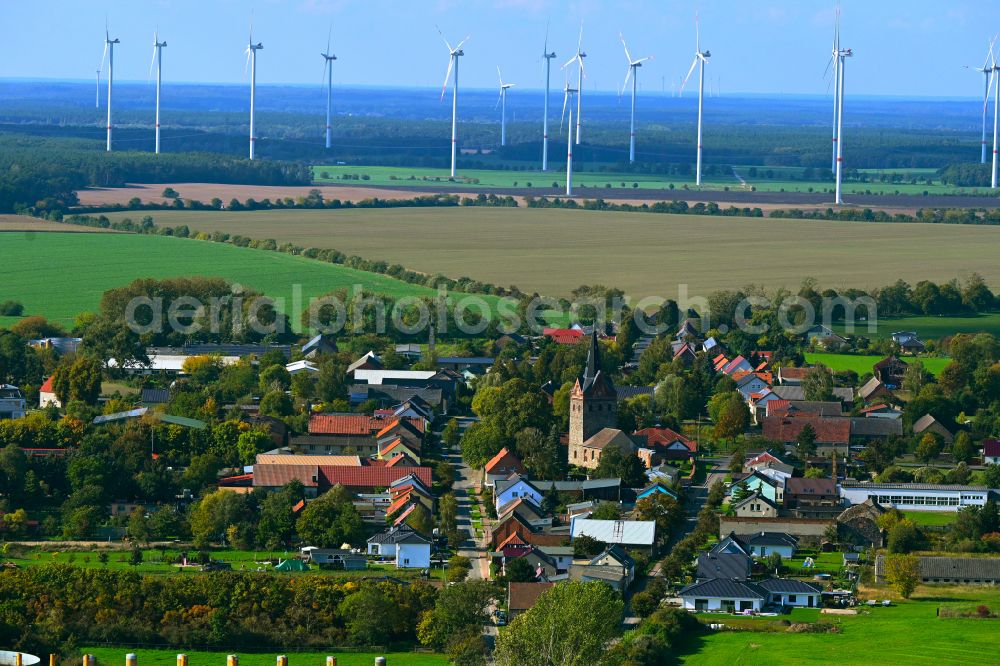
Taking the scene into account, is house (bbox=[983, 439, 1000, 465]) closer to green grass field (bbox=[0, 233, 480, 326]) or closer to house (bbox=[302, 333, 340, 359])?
house (bbox=[302, 333, 340, 359])

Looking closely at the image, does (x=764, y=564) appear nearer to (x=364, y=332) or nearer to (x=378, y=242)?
(x=364, y=332)

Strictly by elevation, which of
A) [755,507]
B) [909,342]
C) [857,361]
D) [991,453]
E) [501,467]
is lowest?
[755,507]

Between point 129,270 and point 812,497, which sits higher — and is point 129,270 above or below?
above

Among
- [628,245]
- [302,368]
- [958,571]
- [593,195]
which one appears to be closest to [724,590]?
[958,571]

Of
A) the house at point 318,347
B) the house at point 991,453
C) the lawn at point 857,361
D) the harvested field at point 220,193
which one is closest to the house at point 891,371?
the lawn at point 857,361

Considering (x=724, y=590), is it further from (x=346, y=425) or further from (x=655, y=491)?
(x=346, y=425)
